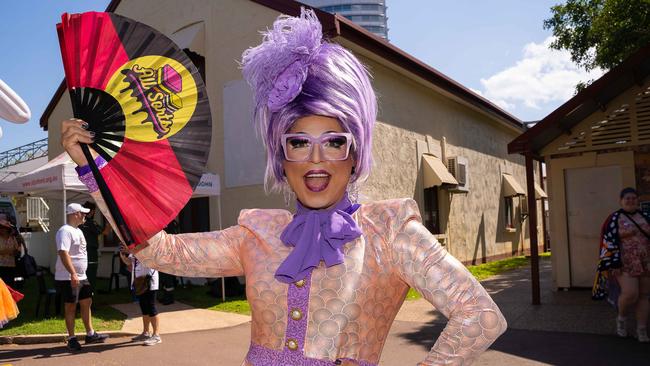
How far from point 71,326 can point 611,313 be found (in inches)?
309

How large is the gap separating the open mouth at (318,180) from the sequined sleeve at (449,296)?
32 cm

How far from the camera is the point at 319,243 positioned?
1821mm

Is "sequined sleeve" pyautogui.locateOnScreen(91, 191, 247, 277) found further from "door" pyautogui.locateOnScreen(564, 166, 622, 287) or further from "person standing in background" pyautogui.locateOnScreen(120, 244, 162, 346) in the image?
"door" pyautogui.locateOnScreen(564, 166, 622, 287)

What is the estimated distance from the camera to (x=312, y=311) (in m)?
1.75

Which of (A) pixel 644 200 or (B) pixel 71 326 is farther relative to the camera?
(A) pixel 644 200

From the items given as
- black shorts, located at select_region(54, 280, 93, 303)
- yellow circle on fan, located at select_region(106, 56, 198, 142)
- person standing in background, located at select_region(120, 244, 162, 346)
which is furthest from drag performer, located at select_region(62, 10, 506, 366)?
black shorts, located at select_region(54, 280, 93, 303)

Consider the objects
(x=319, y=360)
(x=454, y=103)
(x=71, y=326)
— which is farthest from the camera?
(x=454, y=103)

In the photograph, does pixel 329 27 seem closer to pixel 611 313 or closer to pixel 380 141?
pixel 380 141

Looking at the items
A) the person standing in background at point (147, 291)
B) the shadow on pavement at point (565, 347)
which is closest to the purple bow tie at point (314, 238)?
the shadow on pavement at point (565, 347)

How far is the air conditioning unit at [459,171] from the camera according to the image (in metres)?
15.2

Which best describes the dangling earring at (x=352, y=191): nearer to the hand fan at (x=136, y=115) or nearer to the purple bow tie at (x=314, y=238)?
the purple bow tie at (x=314, y=238)

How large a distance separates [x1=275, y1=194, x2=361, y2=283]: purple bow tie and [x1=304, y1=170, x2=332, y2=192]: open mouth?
0.09 meters

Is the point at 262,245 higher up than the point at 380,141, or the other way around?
the point at 380,141

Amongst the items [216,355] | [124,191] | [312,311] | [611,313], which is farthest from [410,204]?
[611,313]
